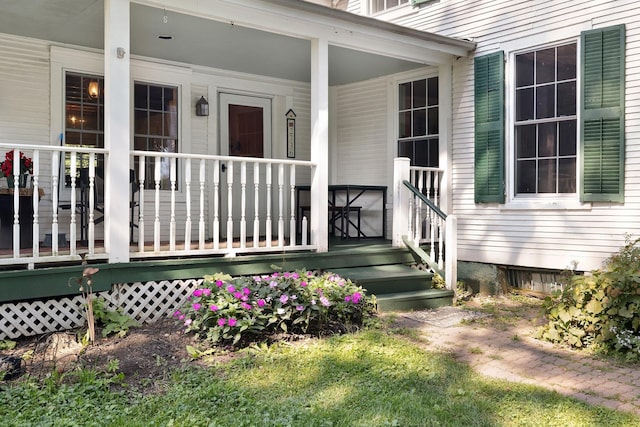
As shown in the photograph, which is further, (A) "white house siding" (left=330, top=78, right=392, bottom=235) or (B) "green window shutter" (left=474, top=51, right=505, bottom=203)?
(A) "white house siding" (left=330, top=78, right=392, bottom=235)

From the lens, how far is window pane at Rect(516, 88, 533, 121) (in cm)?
647

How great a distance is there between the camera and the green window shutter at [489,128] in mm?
6648

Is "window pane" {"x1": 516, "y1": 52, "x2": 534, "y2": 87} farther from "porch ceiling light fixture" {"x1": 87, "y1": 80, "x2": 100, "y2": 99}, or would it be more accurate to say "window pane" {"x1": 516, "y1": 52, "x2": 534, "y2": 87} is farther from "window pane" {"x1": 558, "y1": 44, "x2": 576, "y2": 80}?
"porch ceiling light fixture" {"x1": 87, "y1": 80, "x2": 100, "y2": 99}

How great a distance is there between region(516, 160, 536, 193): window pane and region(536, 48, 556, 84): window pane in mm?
951

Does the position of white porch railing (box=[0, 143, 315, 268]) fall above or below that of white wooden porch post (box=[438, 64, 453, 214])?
below

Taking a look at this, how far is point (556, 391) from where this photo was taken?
3.58 meters

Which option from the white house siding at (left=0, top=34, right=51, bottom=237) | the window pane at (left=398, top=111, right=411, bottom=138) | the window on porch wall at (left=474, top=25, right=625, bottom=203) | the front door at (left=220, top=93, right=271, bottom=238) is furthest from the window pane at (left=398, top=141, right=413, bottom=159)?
the white house siding at (left=0, top=34, right=51, bottom=237)

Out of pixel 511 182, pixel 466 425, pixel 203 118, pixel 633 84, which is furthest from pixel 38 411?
pixel 633 84

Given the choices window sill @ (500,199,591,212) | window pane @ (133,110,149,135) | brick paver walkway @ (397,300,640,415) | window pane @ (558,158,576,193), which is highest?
window pane @ (133,110,149,135)

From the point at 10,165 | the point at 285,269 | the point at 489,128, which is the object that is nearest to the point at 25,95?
the point at 10,165

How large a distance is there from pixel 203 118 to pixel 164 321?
3.37 metres

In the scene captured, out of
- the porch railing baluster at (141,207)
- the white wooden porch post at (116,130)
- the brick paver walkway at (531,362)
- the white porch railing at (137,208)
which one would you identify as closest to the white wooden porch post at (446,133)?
the white porch railing at (137,208)

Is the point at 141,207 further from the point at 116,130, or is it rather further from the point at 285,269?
the point at 285,269

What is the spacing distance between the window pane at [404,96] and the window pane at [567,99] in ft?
7.43
